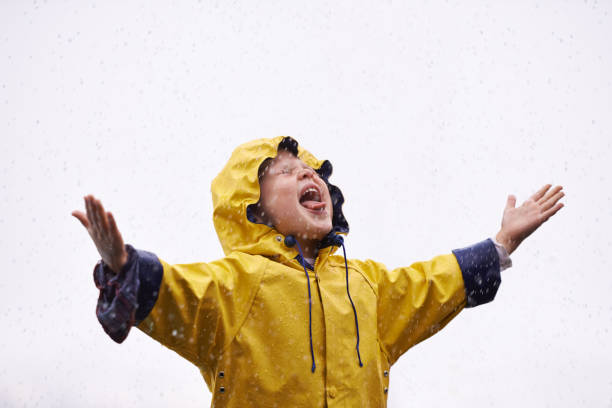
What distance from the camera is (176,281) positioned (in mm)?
3082

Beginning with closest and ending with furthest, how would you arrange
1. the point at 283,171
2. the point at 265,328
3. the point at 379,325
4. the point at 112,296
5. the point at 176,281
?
the point at 112,296 < the point at 176,281 < the point at 265,328 < the point at 379,325 < the point at 283,171

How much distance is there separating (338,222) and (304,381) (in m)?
1.63

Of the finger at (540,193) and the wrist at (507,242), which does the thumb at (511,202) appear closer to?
the finger at (540,193)

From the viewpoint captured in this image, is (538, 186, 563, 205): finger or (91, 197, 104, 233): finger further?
(538, 186, 563, 205): finger

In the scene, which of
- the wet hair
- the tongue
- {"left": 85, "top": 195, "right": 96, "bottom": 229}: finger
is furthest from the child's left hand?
{"left": 85, "top": 195, "right": 96, "bottom": 229}: finger

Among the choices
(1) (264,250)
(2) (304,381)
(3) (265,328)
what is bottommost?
(2) (304,381)

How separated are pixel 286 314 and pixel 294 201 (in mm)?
856

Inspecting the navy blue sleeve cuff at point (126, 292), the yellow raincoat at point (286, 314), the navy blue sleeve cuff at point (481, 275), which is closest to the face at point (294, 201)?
the yellow raincoat at point (286, 314)

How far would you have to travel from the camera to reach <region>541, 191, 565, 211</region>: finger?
4016 mm

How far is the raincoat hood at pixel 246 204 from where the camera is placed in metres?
3.71

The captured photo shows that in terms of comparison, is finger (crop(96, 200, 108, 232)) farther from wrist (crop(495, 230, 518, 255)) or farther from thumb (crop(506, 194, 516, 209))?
thumb (crop(506, 194, 516, 209))

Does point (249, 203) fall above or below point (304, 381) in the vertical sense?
above

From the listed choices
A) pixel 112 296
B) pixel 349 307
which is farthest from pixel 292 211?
pixel 112 296

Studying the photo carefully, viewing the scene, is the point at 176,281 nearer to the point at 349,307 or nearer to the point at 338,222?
the point at 349,307
